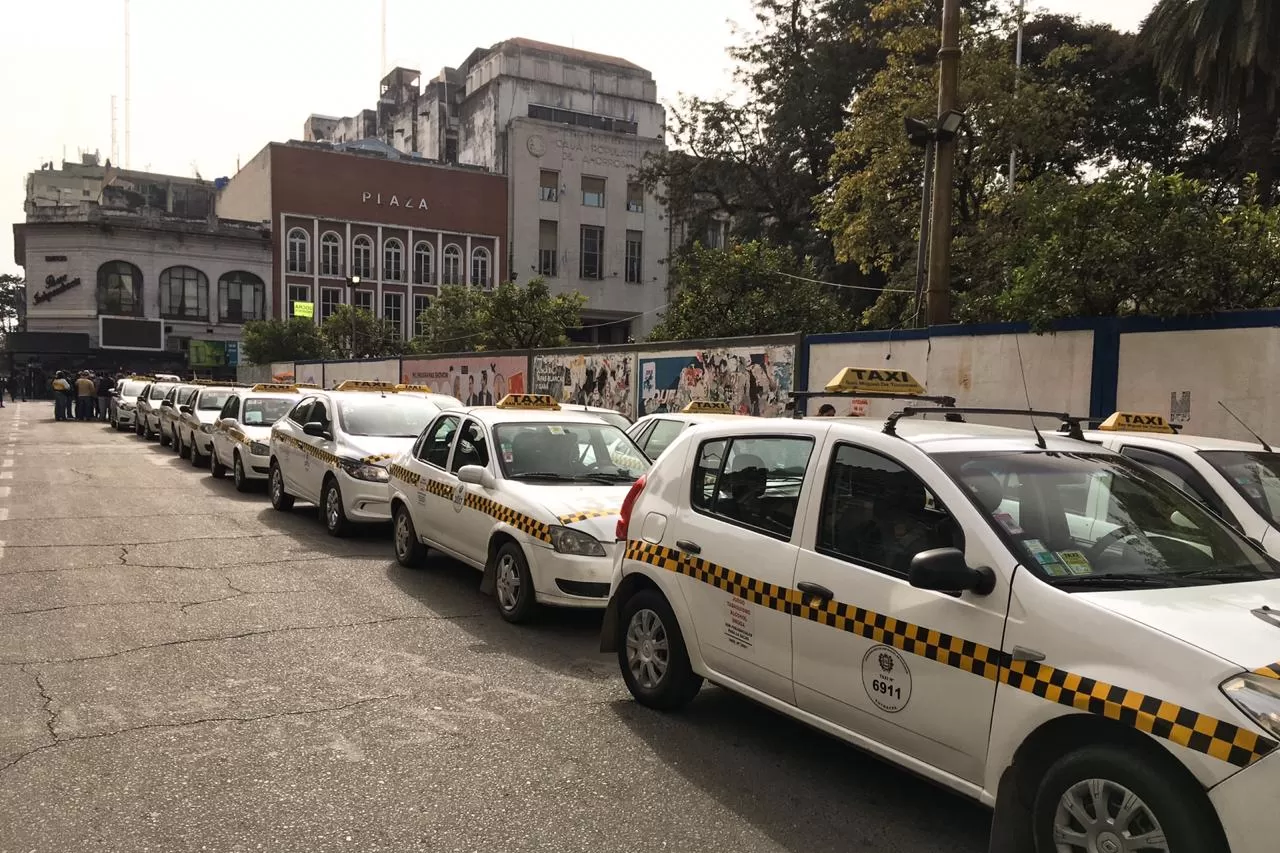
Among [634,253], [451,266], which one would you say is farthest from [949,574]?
[634,253]

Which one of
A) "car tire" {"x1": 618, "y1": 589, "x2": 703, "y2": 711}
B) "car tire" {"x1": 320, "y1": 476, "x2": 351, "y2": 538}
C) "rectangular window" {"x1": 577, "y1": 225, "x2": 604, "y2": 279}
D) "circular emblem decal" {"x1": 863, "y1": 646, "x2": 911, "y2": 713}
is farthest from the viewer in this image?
"rectangular window" {"x1": 577, "y1": 225, "x2": 604, "y2": 279}

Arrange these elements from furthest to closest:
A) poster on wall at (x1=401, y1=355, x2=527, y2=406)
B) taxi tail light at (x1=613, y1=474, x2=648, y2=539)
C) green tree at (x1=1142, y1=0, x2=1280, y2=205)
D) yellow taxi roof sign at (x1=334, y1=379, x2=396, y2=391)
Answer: poster on wall at (x1=401, y1=355, x2=527, y2=406) < green tree at (x1=1142, y1=0, x2=1280, y2=205) < yellow taxi roof sign at (x1=334, y1=379, x2=396, y2=391) < taxi tail light at (x1=613, y1=474, x2=648, y2=539)

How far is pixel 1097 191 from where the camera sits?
33.3ft

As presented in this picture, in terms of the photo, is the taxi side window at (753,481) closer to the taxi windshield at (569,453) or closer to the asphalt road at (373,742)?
the asphalt road at (373,742)

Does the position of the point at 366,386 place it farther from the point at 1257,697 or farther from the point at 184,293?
the point at 184,293

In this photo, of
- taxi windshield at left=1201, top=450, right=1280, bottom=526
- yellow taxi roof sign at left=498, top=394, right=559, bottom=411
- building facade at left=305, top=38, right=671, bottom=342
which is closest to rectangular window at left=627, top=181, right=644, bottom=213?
building facade at left=305, top=38, right=671, bottom=342

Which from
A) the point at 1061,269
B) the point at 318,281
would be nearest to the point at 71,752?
the point at 1061,269

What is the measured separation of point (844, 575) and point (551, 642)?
2.97 m

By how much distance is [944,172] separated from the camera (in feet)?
38.1

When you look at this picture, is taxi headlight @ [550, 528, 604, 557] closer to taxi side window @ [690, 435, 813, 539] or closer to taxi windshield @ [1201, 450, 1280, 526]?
taxi side window @ [690, 435, 813, 539]

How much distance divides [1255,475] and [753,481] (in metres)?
3.29

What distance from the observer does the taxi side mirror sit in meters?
3.34

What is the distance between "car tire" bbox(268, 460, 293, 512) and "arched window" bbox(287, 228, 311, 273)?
56570 mm

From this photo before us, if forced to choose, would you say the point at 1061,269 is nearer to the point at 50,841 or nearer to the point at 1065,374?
the point at 1065,374
